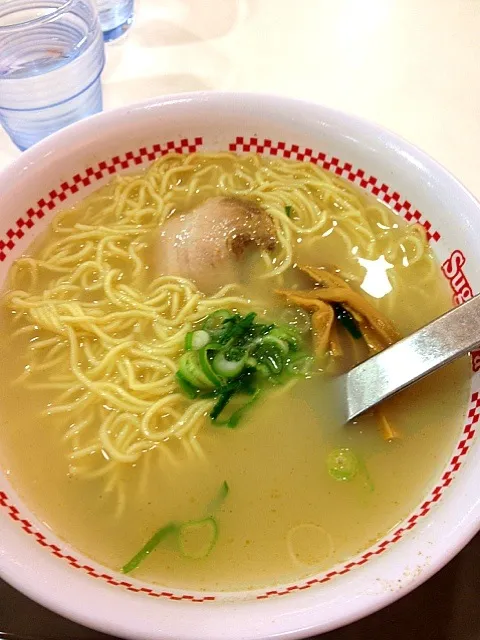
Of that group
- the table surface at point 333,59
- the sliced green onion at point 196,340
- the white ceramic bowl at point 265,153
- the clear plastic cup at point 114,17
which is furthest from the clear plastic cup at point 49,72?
the sliced green onion at point 196,340

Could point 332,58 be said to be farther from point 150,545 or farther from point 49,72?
point 150,545

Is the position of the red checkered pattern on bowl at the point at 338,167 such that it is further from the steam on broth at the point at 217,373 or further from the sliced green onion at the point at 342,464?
the sliced green onion at the point at 342,464

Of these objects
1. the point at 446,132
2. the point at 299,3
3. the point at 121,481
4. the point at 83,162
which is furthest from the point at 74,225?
the point at 299,3

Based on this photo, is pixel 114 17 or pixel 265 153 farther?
pixel 114 17

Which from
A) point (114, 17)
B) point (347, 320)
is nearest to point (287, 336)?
point (347, 320)

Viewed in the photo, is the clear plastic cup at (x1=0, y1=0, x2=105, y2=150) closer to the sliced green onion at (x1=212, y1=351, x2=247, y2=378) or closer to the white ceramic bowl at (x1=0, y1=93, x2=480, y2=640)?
the white ceramic bowl at (x1=0, y1=93, x2=480, y2=640)

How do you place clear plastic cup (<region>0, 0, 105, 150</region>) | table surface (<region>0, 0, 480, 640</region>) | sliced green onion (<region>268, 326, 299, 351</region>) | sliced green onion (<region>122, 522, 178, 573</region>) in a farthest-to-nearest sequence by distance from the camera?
table surface (<region>0, 0, 480, 640</region>) < clear plastic cup (<region>0, 0, 105, 150</region>) < sliced green onion (<region>268, 326, 299, 351</region>) < sliced green onion (<region>122, 522, 178, 573</region>)

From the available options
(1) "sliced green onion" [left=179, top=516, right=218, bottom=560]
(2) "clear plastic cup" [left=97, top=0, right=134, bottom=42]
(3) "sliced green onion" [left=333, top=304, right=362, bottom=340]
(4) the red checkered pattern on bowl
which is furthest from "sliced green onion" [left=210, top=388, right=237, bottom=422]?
(2) "clear plastic cup" [left=97, top=0, right=134, bottom=42]
